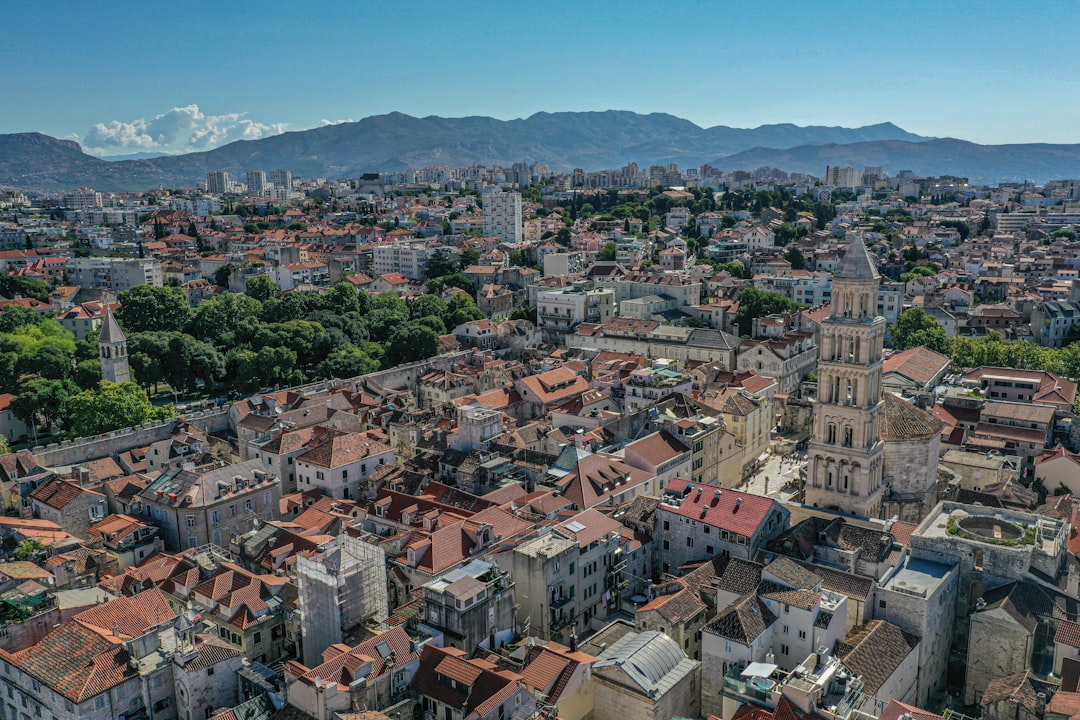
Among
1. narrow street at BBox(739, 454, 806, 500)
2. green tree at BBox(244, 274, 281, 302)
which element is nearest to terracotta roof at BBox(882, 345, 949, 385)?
narrow street at BBox(739, 454, 806, 500)

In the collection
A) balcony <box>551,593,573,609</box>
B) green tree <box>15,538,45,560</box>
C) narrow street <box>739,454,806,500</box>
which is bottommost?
narrow street <box>739,454,806,500</box>

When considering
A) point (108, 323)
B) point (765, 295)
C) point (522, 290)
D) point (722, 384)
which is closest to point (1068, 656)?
point (722, 384)

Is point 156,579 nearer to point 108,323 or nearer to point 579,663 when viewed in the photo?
point 579,663

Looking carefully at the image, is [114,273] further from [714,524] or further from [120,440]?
[714,524]

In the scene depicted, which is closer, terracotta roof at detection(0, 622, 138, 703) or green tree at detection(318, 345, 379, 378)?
terracotta roof at detection(0, 622, 138, 703)

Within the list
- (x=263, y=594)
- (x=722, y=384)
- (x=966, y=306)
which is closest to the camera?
(x=263, y=594)

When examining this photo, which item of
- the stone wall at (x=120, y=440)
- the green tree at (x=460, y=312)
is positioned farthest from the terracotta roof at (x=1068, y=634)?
the green tree at (x=460, y=312)

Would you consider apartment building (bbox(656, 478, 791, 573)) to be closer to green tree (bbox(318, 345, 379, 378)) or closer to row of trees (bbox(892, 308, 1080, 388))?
row of trees (bbox(892, 308, 1080, 388))
